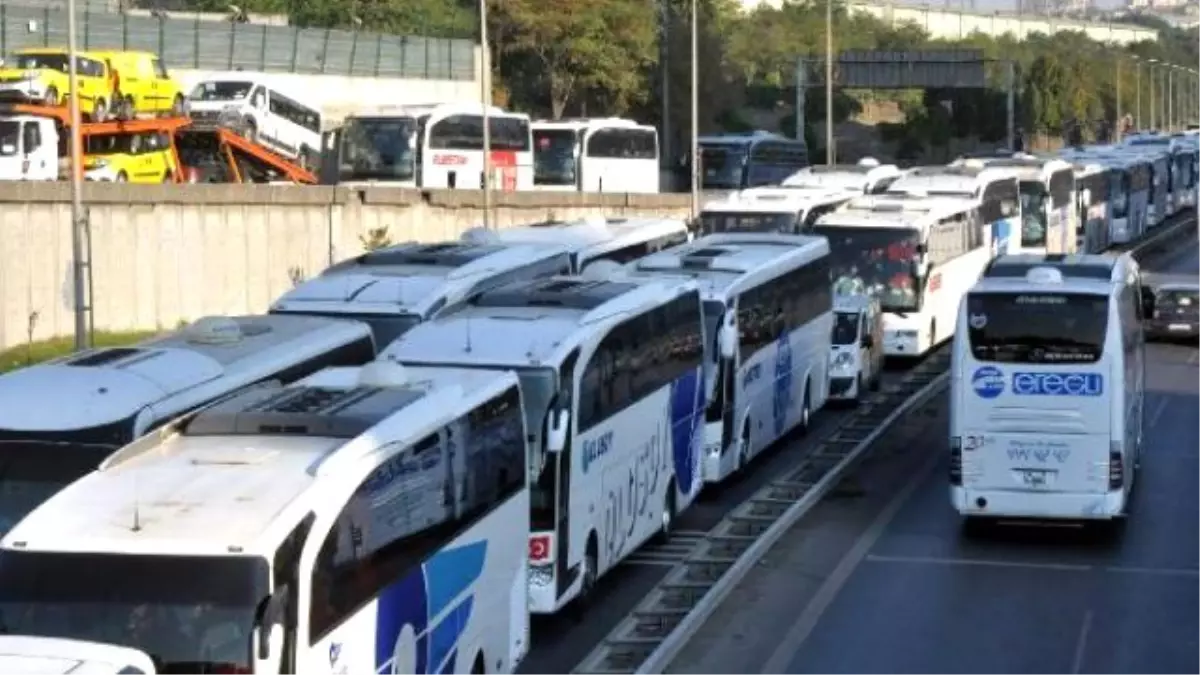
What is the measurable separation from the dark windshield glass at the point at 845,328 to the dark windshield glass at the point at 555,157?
1130 inches

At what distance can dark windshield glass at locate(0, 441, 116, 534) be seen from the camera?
1598cm

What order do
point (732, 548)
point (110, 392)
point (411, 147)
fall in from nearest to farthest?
→ point (110, 392)
point (732, 548)
point (411, 147)

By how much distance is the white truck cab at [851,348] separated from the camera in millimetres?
34875

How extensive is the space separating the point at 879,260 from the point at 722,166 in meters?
32.7

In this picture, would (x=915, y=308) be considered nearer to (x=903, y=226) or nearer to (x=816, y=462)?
(x=903, y=226)

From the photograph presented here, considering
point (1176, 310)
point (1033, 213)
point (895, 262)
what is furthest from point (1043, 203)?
point (895, 262)

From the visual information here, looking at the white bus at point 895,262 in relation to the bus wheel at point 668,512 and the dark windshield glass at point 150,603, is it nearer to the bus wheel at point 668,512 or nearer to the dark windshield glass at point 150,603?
the bus wheel at point 668,512

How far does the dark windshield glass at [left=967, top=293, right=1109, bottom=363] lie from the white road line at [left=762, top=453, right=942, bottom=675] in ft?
8.24

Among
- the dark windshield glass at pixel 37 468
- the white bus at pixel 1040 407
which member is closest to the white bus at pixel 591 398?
the white bus at pixel 1040 407

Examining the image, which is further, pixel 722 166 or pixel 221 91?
pixel 722 166

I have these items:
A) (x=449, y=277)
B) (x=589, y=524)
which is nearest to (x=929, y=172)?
(x=449, y=277)

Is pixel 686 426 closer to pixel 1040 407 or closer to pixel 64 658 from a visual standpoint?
pixel 1040 407

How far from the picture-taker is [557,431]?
1878 centimetres

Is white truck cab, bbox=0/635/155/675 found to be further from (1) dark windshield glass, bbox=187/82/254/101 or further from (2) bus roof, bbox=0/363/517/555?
(1) dark windshield glass, bbox=187/82/254/101
